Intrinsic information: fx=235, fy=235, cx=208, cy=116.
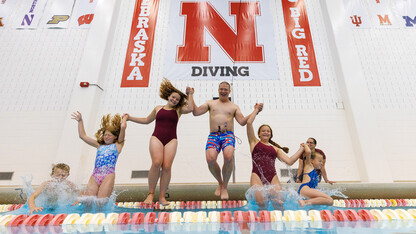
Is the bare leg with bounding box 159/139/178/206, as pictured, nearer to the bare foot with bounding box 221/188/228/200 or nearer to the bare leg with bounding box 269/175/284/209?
the bare foot with bounding box 221/188/228/200

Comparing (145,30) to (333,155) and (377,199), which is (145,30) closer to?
(333,155)

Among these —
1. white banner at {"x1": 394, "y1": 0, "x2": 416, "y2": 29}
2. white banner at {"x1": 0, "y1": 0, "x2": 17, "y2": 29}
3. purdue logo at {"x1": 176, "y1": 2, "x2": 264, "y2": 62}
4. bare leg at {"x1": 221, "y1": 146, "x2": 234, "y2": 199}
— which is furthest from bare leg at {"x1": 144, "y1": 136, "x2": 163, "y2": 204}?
white banner at {"x1": 394, "y1": 0, "x2": 416, "y2": 29}

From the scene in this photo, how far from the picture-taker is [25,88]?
6391mm

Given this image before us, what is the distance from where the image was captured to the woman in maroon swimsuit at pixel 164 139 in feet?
9.75

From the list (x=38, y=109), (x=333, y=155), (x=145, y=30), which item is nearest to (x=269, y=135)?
(x=333, y=155)

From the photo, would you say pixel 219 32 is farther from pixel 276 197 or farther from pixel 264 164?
pixel 276 197

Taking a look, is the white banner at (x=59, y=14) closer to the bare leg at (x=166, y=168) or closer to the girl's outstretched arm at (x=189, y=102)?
the girl's outstretched arm at (x=189, y=102)

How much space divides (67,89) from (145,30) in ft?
9.12

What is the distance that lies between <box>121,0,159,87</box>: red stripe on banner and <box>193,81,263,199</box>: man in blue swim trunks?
3.52 meters

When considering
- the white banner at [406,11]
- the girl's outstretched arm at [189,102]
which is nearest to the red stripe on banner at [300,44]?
the white banner at [406,11]

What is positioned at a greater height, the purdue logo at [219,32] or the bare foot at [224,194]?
the purdue logo at [219,32]

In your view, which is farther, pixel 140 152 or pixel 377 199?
pixel 140 152

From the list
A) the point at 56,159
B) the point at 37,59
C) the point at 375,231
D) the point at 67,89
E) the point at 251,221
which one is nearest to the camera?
the point at 375,231

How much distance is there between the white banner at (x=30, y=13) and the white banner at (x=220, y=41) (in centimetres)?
409
